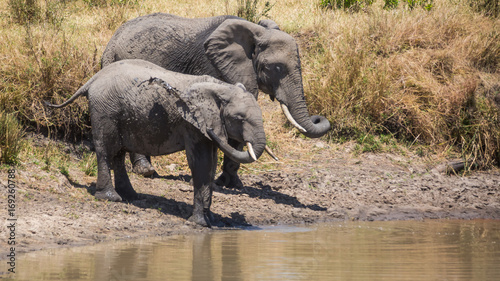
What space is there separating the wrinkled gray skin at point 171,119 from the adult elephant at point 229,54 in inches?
51.2

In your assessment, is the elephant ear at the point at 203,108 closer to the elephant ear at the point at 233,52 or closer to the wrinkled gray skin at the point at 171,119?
the wrinkled gray skin at the point at 171,119

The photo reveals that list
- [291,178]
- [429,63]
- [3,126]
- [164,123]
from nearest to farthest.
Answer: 1. [164,123]
2. [3,126]
3. [291,178]
4. [429,63]

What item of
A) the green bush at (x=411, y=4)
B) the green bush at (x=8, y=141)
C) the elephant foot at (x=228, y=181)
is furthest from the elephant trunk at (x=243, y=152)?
the green bush at (x=411, y=4)

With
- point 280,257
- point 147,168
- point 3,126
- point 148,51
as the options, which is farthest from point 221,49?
point 280,257

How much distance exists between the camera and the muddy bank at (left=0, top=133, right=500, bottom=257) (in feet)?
24.4

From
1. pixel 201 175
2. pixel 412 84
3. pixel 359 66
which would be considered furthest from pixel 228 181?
pixel 412 84

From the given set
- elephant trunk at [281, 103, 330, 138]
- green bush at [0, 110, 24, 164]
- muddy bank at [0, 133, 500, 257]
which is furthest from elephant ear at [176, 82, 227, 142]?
green bush at [0, 110, 24, 164]

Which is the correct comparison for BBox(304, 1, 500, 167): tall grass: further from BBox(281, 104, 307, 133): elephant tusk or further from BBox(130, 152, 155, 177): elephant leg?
BBox(130, 152, 155, 177): elephant leg

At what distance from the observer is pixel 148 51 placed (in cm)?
979

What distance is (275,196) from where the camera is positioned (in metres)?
9.64

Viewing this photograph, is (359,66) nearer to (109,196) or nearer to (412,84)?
(412,84)

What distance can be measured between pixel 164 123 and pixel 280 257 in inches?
87.9

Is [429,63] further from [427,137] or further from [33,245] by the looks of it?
[33,245]

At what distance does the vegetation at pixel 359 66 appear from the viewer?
34.0 feet
